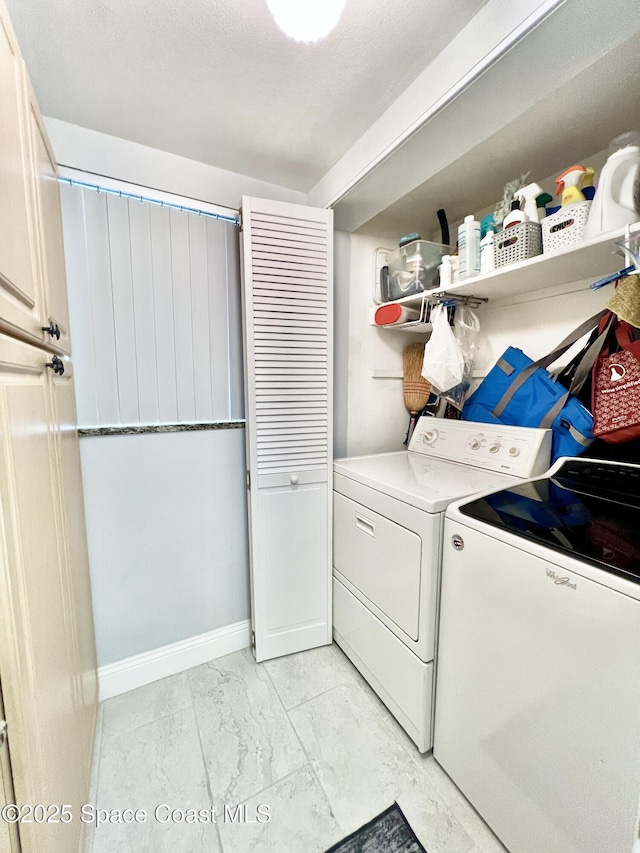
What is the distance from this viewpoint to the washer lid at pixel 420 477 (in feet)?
4.12

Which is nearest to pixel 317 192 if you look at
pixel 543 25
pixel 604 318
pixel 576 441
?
pixel 543 25

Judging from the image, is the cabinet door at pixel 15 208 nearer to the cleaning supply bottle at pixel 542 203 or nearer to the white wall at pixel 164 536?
the white wall at pixel 164 536

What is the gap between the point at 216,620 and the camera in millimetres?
1840

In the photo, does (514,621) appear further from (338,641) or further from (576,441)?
(338,641)

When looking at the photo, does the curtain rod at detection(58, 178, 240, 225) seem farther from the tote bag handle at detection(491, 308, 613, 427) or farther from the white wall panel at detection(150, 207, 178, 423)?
the tote bag handle at detection(491, 308, 613, 427)

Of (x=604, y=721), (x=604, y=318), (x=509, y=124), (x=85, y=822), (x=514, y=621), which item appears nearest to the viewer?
(x=604, y=721)

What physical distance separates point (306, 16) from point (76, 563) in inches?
70.8

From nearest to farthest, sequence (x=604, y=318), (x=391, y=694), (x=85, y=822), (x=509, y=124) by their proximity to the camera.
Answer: (x=85, y=822) → (x=509, y=124) → (x=604, y=318) → (x=391, y=694)

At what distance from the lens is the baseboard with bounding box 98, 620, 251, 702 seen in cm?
161

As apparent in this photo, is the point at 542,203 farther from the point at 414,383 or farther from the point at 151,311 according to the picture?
the point at 151,311

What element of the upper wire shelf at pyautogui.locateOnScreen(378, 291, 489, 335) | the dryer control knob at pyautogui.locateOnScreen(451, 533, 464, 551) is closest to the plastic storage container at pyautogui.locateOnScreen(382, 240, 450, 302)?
the upper wire shelf at pyautogui.locateOnScreen(378, 291, 489, 335)

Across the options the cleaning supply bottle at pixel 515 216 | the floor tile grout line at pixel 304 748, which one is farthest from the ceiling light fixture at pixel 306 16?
the floor tile grout line at pixel 304 748

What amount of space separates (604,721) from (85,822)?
1.56m

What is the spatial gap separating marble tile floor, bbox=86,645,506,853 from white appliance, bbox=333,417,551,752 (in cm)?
15
